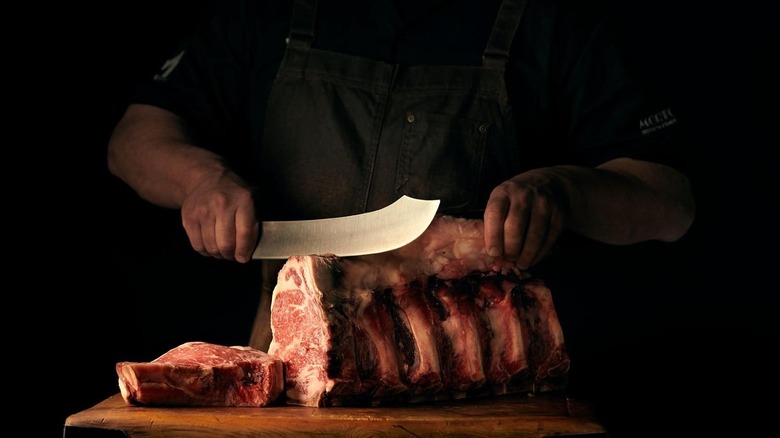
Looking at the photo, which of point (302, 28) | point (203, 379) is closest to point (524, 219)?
point (203, 379)

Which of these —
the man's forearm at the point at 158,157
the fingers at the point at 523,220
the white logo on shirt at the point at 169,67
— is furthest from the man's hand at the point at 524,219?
the white logo on shirt at the point at 169,67

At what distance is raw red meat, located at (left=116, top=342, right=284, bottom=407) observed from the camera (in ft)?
7.86

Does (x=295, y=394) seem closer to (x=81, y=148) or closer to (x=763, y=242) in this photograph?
(x=81, y=148)

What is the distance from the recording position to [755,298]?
171 inches

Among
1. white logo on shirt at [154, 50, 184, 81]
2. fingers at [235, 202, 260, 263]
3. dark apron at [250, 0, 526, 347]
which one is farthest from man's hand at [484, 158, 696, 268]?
white logo on shirt at [154, 50, 184, 81]

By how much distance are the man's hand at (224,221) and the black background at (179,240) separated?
3.47ft

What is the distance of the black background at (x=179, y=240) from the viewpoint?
143 inches

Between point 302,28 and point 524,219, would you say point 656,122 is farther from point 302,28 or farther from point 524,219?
point 302,28

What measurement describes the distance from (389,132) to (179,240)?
123 cm

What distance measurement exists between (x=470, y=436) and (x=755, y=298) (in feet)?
7.97

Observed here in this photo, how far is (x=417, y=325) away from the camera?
2.61m

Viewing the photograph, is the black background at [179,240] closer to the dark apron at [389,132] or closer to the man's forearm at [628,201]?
the man's forearm at [628,201]

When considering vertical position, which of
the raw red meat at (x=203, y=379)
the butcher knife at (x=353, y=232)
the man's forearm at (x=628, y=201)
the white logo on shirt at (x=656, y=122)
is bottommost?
the raw red meat at (x=203, y=379)

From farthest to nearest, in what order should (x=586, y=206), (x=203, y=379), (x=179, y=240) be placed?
1. (x=179, y=240)
2. (x=586, y=206)
3. (x=203, y=379)
